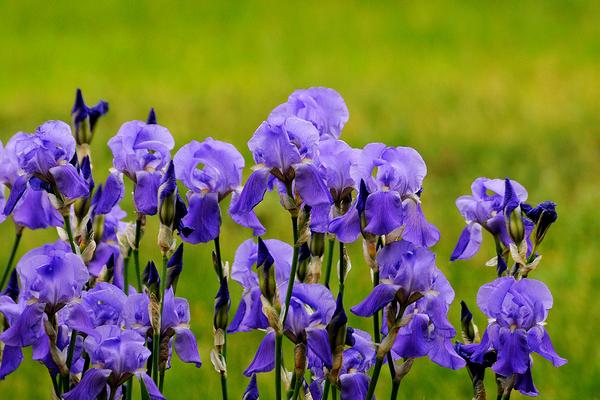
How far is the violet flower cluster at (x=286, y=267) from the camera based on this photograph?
1431 mm

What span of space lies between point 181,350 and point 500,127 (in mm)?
4383

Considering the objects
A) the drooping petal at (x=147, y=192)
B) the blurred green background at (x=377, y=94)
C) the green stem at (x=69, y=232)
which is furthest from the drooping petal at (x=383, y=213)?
the blurred green background at (x=377, y=94)

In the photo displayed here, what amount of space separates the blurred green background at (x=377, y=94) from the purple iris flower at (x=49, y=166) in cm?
143

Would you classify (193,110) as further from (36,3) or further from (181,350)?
(181,350)

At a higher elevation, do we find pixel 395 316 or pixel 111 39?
pixel 111 39

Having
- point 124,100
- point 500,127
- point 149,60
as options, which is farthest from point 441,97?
point 149,60

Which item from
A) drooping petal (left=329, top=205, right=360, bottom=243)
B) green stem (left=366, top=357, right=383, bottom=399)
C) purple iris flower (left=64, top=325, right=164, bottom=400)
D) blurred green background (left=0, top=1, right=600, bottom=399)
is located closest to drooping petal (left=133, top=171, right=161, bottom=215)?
purple iris flower (left=64, top=325, right=164, bottom=400)

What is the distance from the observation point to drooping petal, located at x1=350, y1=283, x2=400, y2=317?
138 cm

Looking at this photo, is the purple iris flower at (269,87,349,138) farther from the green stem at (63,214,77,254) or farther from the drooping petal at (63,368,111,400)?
the drooping petal at (63,368,111,400)

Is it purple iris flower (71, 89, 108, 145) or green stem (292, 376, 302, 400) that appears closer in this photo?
green stem (292, 376, 302, 400)

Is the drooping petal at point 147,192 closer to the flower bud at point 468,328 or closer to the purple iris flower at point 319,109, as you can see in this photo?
the purple iris flower at point 319,109

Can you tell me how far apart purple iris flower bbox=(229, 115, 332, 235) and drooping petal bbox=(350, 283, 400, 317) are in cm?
15

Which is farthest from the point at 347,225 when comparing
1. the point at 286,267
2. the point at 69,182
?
the point at 69,182

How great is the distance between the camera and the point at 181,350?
5.27 feet
